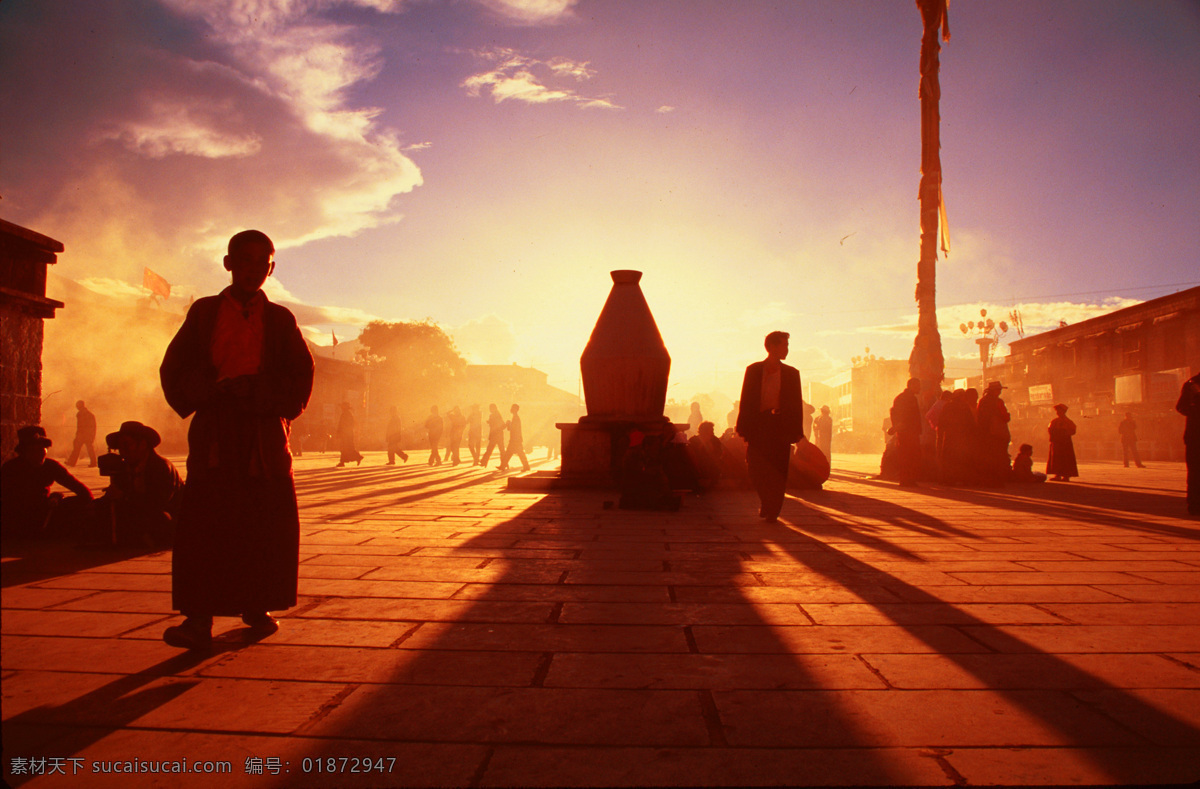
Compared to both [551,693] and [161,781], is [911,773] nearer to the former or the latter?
[551,693]

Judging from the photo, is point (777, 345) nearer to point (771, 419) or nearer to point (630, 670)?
point (771, 419)

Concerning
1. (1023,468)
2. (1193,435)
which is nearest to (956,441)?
(1023,468)

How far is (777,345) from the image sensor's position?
641 cm

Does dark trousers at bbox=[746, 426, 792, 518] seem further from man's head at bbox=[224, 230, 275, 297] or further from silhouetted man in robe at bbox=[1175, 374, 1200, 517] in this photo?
man's head at bbox=[224, 230, 275, 297]

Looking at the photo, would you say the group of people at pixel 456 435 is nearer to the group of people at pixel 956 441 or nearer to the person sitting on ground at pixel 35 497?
the group of people at pixel 956 441

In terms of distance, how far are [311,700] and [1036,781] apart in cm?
195

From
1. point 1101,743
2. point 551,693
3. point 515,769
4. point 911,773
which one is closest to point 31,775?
point 515,769

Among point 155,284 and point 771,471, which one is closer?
point 771,471

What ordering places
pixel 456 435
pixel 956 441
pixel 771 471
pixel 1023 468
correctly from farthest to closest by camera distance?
pixel 456 435, pixel 1023 468, pixel 956 441, pixel 771 471

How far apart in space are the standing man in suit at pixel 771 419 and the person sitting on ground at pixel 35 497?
5411 mm

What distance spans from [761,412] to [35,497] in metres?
5.92

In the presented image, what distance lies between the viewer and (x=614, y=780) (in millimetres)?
1574

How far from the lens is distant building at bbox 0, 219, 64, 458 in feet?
18.9

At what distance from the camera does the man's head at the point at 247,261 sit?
2.86 m
